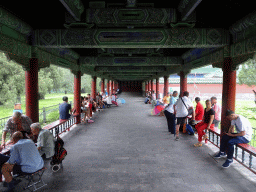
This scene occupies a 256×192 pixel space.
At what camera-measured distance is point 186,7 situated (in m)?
3.86

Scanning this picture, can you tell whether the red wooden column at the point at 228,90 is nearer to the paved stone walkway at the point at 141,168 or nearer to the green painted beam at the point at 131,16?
the paved stone walkway at the point at 141,168

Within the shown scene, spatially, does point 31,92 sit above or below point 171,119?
above

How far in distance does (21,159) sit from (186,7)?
4216 millimetres

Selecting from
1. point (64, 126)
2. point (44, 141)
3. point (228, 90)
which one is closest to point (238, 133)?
point (228, 90)

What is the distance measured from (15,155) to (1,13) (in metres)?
2.64

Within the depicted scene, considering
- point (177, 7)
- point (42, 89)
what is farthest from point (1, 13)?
point (42, 89)

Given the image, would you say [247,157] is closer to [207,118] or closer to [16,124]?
[207,118]

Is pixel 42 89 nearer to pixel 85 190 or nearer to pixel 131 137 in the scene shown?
pixel 131 137

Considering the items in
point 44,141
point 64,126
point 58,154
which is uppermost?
point 44,141

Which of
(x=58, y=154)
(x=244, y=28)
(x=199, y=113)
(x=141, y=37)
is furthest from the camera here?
(x=199, y=113)

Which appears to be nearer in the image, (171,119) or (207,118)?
(207,118)

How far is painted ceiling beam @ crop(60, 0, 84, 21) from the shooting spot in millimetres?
3501

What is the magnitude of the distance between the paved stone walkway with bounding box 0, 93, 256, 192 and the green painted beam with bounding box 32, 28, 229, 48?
112 inches

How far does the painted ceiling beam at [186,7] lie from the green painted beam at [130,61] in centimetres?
473
